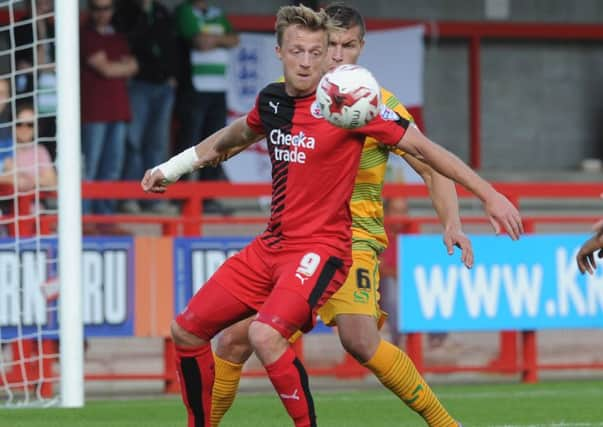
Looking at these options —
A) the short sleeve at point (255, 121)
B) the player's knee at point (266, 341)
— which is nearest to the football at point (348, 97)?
the short sleeve at point (255, 121)

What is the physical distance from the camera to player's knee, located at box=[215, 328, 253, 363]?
7.38 metres

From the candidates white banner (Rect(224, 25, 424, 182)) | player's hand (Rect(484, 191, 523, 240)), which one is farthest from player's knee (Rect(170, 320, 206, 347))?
white banner (Rect(224, 25, 424, 182))

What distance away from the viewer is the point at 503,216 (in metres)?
6.44

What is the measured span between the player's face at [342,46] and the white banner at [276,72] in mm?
8070

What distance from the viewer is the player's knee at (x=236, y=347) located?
738 centimetres

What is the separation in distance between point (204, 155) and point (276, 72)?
933cm

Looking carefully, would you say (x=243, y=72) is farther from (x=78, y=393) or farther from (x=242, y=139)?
(x=242, y=139)

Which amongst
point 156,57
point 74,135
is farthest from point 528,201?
point 74,135

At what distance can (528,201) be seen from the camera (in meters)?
16.2

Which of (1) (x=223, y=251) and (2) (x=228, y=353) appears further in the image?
(1) (x=223, y=251)

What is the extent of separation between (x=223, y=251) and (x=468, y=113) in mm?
7831

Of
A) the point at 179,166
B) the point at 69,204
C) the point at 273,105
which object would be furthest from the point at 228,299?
the point at 69,204

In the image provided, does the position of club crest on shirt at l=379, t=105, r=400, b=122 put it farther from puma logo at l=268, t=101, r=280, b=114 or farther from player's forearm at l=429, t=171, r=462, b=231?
player's forearm at l=429, t=171, r=462, b=231

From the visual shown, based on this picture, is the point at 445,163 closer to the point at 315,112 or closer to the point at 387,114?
the point at 387,114
